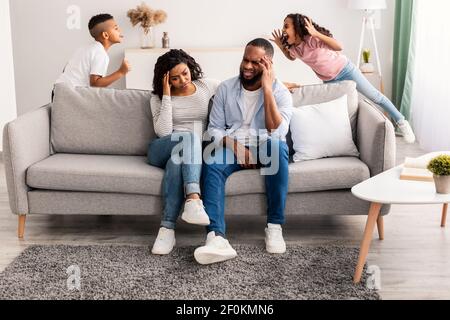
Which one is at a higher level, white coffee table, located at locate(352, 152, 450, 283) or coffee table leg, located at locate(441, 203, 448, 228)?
white coffee table, located at locate(352, 152, 450, 283)

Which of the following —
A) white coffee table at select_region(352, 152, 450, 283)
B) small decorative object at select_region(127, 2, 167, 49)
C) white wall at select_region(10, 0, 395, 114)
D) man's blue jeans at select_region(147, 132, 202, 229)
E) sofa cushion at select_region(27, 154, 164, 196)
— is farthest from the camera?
white wall at select_region(10, 0, 395, 114)

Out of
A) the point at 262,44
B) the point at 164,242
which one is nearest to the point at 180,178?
the point at 164,242

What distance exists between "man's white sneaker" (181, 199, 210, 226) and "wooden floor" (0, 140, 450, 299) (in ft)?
0.87

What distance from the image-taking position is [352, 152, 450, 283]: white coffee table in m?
2.90

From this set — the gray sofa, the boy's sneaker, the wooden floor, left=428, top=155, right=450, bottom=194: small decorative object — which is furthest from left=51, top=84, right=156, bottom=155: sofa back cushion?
the boy's sneaker

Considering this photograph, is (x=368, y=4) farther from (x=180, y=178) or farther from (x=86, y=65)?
(x=180, y=178)

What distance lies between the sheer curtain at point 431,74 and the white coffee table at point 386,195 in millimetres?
2306

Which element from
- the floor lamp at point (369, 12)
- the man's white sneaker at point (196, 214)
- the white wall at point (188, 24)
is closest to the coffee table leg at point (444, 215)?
the man's white sneaker at point (196, 214)

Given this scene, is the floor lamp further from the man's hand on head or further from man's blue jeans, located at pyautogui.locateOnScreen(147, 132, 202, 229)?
man's blue jeans, located at pyautogui.locateOnScreen(147, 132, 202, 229)

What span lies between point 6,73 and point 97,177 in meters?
3.28

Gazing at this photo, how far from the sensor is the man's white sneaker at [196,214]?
10.8 feet

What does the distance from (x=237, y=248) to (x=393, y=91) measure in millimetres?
3527

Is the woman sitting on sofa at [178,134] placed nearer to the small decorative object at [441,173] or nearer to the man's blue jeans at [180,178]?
the man's blue jeans at [180,178]
